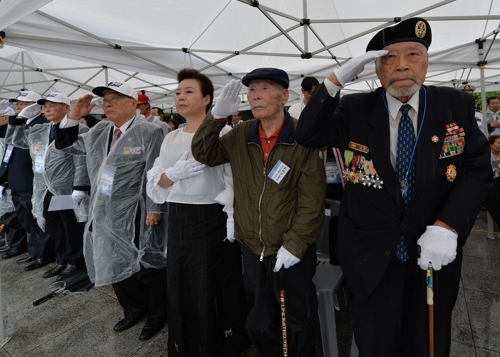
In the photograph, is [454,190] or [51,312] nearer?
[454,190]

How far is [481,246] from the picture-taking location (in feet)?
12.7

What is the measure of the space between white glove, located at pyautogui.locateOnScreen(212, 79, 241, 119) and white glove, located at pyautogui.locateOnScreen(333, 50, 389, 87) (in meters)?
0.55

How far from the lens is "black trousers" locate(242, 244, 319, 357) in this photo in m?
1.73

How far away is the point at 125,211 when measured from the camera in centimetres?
242

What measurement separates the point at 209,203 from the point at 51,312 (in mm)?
2137

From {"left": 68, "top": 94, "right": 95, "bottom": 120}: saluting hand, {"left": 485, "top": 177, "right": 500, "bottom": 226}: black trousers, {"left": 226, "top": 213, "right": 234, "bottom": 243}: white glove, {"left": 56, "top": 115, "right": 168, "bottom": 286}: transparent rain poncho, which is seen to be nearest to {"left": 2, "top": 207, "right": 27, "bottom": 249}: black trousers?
{"left": 68, "top": 94, "right": 95, "bottom": 120}: saluting hand

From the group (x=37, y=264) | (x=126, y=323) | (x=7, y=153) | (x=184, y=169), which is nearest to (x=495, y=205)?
(x=184, y=169)

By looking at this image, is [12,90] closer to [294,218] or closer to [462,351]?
[294,218]

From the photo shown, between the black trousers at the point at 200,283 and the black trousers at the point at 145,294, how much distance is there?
53 cm

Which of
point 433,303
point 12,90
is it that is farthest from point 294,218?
point 12,90

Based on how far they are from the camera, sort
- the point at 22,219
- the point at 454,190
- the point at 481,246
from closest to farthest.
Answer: the point at 454,190 → the point at 481,246 → the point at 22,219

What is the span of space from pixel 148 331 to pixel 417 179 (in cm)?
229

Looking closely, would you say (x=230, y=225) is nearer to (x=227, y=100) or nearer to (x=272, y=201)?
(x=272, y=201)

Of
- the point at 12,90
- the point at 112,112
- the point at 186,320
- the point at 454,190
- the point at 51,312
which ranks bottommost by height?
the point at 51,312
